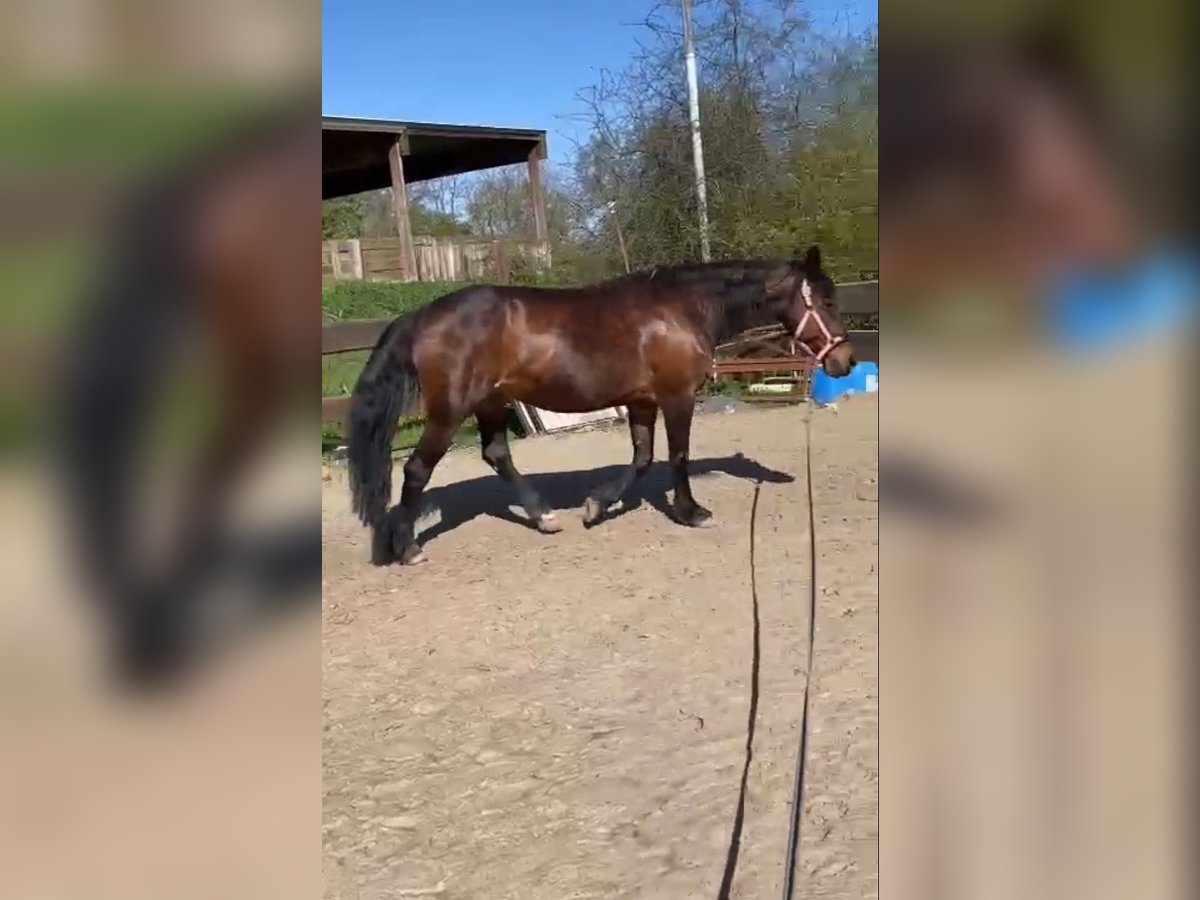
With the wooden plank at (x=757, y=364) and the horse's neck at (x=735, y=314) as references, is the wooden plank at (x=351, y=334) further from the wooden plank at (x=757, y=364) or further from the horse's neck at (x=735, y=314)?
the wooden plank at (x=757, y=364)

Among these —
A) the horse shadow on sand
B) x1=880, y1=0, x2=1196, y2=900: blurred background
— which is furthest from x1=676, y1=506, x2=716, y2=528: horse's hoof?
x1=880, y1=0, x2=1196, y2=900: blurred background

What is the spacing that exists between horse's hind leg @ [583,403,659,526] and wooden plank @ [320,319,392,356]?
1.19 metres

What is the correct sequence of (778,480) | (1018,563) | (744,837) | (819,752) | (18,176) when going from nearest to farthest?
(18,176)
(1018,563)
(744,837)
(819,752)
(778,480)

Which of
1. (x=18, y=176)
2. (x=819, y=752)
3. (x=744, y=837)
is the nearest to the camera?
(x=18, y=176)

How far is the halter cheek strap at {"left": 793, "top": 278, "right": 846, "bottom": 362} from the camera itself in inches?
128

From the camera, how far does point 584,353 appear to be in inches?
128

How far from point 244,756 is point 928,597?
0.92 ft

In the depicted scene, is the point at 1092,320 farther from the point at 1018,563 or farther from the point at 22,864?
the point at 22,864

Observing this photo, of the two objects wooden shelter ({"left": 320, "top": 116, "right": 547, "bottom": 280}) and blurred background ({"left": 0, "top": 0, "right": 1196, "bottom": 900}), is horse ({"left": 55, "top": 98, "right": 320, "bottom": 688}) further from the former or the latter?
wooden shelter ({"left": 320, "top": 116, "right": 547, "bottom": 280})

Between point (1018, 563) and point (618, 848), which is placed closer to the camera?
point (1018, 563)

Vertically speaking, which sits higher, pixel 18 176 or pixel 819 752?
pixel 18 176

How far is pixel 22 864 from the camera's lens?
0.30 m

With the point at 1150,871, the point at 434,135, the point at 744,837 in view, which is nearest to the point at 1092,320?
the point at 1150,871

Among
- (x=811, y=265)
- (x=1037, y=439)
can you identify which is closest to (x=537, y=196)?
(x=811, y=265)
